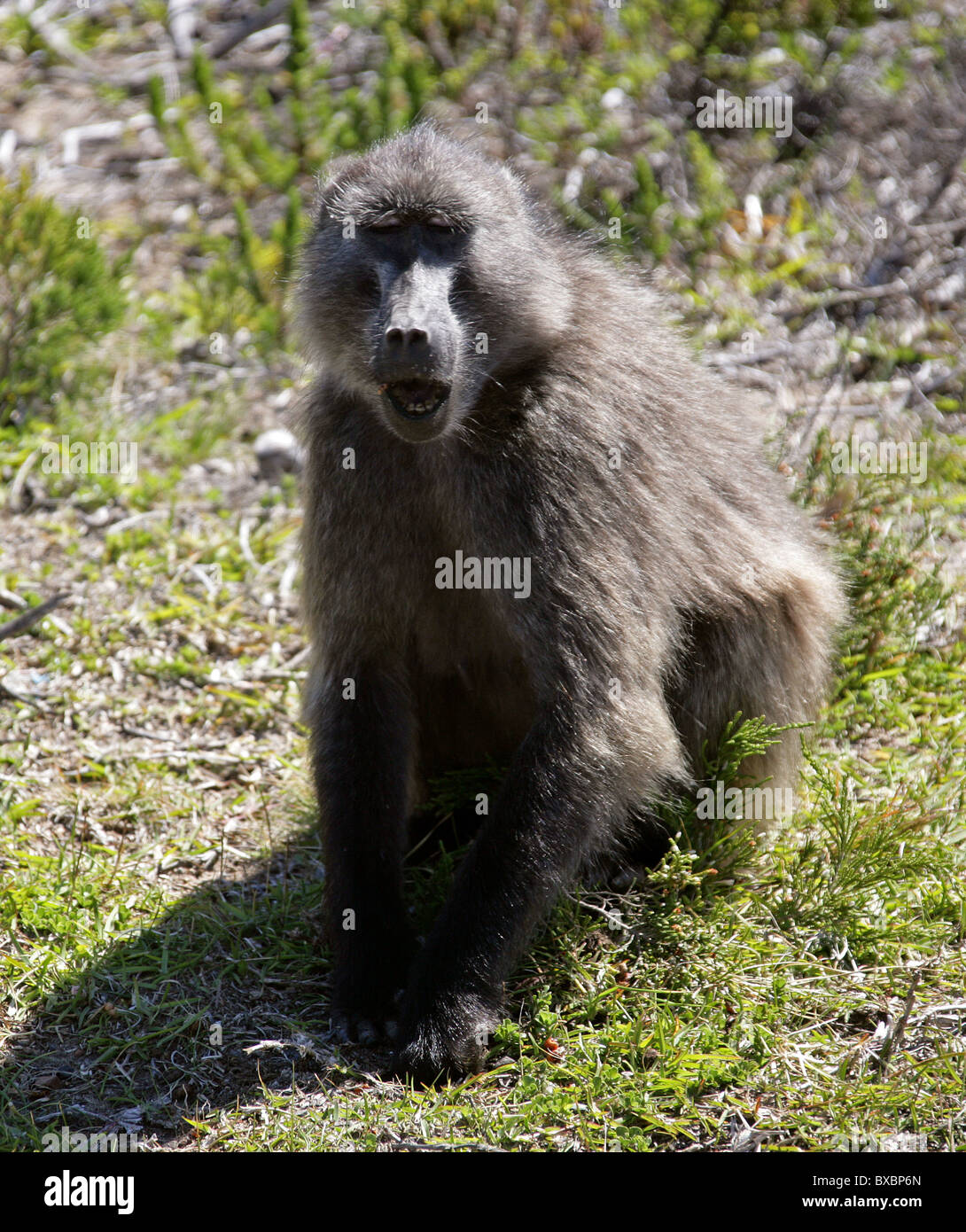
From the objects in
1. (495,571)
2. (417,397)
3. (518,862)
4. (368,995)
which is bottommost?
(368,995)

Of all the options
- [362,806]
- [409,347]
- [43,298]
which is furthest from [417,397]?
[43,298]

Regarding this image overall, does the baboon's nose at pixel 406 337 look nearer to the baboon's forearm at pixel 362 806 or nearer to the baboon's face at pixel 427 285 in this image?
the baboon's face at pixel 427 285

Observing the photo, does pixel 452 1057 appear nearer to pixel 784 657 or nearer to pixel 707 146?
pixel 784 657

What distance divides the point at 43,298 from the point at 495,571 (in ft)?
10.3

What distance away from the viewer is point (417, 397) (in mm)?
3092

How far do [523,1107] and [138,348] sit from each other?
13.4 ft

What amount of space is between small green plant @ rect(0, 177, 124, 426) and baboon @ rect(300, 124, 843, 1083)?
7.15 ft

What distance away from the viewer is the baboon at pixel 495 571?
3.07m

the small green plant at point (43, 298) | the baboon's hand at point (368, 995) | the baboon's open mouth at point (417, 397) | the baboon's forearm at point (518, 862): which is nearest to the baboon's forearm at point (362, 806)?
the baboon's hand at point (368, 995)

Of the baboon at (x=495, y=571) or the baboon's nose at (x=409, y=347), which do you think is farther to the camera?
the baboon at (x=495, y=571)

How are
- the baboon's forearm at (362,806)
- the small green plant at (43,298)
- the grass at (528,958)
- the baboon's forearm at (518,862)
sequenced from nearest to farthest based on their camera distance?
the grass at (528,958)
the baboon's forearm at (518,862)
the baboon's forearm at (362,806)
the small green plant at (43,298)

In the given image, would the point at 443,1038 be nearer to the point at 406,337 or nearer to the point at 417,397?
the point at 417,397

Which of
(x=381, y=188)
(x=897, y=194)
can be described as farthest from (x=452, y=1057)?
(x=897, y=194)

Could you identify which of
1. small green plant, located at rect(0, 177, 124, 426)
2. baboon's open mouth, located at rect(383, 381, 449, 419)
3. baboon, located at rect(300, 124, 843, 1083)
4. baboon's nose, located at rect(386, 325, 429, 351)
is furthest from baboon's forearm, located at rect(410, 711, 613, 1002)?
small green plant, located at rect(0, 177, 124, 426)
